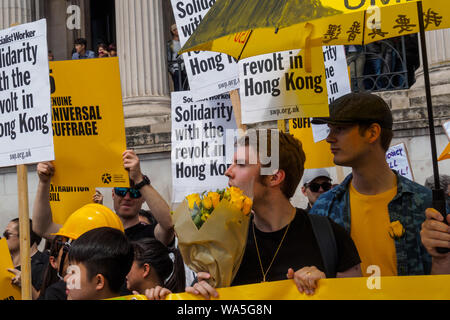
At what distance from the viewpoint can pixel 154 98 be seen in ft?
43.3

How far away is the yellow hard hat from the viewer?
435cm

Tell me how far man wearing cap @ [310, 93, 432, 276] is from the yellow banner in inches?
23.9

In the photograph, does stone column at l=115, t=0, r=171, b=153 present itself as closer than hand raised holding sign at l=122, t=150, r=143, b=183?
No

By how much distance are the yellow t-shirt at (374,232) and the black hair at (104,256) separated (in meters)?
1.15

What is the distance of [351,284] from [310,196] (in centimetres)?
344

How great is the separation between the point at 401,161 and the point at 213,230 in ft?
14.5

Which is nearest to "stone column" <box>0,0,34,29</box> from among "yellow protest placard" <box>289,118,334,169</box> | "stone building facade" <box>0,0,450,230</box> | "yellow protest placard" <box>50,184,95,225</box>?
"stone building facade" <box>0,0,450,230</box>

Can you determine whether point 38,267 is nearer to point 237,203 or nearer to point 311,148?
point 311,148

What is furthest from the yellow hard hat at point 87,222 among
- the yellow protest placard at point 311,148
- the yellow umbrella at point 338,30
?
the yellow protest placard at point 311,148

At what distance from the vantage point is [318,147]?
6.31 meters

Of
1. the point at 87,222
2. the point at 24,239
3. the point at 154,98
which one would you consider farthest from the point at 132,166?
the point at 154,98

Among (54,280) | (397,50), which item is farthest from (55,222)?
(397,50)

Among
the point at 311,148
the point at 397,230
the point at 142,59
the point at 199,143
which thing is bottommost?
the point at 397,230

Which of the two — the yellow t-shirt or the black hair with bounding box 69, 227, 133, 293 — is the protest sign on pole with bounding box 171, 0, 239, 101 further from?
the black hair with bounding box 69, 227, 133, 293
